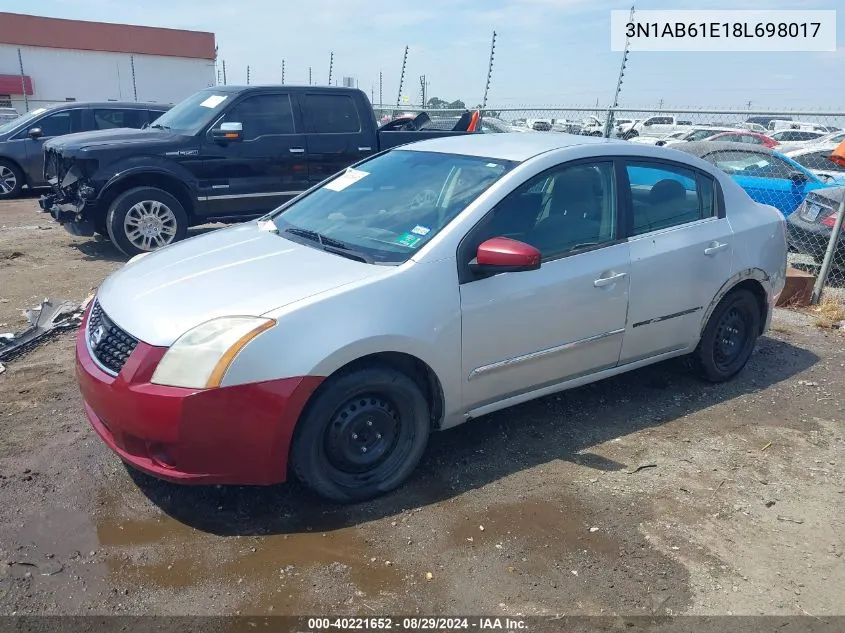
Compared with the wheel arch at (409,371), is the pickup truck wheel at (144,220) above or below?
below

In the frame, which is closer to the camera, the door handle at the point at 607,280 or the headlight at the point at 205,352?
the headlight at the point at 205,352

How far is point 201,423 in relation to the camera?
9.33ft

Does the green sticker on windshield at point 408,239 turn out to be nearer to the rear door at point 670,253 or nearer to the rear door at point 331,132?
the rear door at point 670,253

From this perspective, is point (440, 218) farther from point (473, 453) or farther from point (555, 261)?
point (473, 453)

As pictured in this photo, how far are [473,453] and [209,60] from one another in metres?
44.7

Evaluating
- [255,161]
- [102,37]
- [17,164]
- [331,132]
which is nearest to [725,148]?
[331,132]

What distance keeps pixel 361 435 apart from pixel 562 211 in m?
1.70

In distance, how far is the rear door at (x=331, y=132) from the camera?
8.54 metres

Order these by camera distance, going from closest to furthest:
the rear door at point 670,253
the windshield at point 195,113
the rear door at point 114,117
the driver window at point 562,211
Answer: the driver window at point 562,211 → the rear door at point 670,253 → the windshield at point 195,113 → the rear door at point 114,117

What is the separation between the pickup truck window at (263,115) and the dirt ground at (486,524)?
14.6ft

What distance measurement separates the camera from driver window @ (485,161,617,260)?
12.1 ft

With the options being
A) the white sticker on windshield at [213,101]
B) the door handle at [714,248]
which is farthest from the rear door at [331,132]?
the door handle at [714,248]

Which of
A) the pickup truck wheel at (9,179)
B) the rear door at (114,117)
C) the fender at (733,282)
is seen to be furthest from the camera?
the pickup truck wheel at (9,179)

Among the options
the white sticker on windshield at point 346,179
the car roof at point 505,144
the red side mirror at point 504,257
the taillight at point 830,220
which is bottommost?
the taillight at point 830,220
